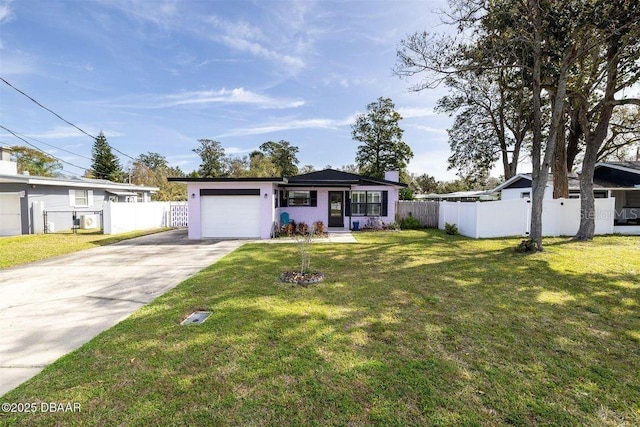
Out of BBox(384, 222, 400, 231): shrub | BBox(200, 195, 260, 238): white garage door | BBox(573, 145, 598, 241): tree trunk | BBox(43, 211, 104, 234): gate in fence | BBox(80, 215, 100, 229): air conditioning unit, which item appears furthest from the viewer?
BBox(80, 215, 100, 229): air conditioning unit

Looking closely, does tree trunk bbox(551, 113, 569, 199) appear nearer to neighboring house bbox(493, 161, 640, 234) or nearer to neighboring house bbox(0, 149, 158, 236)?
neighboring house bbox(493, 161, 640, 234)

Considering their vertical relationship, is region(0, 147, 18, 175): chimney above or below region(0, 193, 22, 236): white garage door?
above

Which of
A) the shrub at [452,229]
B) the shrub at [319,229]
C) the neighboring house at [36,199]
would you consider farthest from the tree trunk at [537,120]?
the neighboring house at [36,199]

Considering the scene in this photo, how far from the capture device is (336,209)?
15773mm

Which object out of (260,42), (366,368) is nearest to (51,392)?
(366,368)

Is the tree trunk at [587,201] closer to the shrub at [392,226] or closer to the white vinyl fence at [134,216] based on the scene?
the shrub at [392,226]

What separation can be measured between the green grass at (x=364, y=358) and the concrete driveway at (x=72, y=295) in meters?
0.38

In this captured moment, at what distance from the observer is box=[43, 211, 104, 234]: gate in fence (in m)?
14.8

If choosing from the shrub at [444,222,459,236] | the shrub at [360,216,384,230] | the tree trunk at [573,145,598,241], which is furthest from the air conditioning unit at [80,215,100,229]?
the tree trunk at [573,145,598,241]

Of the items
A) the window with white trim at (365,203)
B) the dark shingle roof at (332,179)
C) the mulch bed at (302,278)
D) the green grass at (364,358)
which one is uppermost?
the dark shingle roof at (332,179)

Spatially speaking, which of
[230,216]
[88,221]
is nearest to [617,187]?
[230,216]

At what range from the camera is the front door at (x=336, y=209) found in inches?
615

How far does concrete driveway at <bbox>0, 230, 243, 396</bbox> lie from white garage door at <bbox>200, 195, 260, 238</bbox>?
288 centimetres

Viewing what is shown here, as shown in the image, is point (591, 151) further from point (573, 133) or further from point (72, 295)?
point (72, 295)
